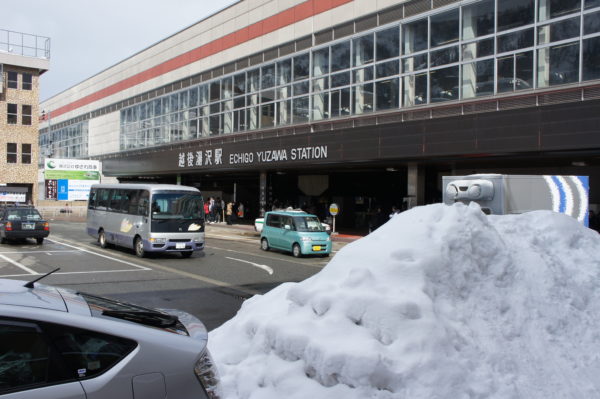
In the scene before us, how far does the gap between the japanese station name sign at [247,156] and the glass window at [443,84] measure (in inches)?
243

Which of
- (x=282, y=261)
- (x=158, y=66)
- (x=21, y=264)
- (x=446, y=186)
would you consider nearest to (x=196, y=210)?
(x=282, y=261)

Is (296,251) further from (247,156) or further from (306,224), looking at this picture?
(247,156)

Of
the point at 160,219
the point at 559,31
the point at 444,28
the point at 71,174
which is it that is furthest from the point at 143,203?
the point at 71,174

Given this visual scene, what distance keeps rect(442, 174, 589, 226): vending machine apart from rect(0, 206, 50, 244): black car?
16522 millimetres

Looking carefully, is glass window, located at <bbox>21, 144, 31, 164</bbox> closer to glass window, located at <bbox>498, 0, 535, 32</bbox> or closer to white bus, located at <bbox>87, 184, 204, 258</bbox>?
white bus, located at <bbox>87, 184, 204, 258</bbox>

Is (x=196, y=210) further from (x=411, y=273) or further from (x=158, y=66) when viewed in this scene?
(x=158, y=66)

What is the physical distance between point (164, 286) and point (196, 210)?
20.5ft

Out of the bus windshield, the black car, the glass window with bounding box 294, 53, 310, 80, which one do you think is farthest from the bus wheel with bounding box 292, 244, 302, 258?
the glass window with bounding box 294, 53, 310, 80

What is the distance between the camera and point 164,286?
11.4 meters

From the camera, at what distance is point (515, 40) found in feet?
63.5

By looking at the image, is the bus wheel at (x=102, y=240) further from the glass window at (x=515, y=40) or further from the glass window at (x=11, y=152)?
the glass window at (x=11, y=152)

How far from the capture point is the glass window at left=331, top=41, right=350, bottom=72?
2628cm

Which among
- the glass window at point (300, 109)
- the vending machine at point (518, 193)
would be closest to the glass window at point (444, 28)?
the glass window at point (300, 109)

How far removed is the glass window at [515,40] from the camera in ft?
62.2
